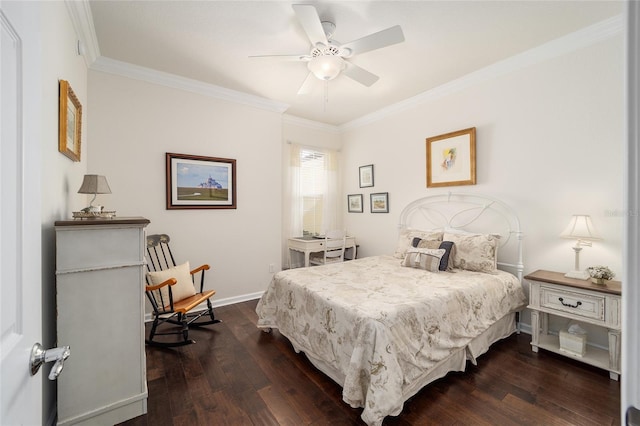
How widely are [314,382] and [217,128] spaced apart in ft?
10.2

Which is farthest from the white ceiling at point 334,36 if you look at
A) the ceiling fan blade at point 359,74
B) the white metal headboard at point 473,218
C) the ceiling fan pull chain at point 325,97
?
the white metal headboard at point 473,218

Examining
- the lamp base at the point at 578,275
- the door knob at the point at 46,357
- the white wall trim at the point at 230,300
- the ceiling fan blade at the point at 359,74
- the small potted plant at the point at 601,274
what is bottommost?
the white wall trim at the point at 230,300

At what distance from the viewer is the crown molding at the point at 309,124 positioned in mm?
4602

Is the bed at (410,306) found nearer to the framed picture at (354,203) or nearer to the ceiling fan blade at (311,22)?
the framed picture at (354,203)

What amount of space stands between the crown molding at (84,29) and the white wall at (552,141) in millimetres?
3629

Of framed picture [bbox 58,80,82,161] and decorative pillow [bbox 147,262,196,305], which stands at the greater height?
framed picture [bbox 58,80,82,161]

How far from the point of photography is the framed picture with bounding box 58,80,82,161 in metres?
1.83

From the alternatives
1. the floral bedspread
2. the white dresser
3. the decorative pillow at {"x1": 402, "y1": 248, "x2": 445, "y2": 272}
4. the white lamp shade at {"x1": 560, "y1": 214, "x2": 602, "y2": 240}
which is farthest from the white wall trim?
the white lamp shade at {"x1": 560, "y1": 214, "x2": 602, "y2": 240}

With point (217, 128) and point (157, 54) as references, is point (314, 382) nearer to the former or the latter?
point (217, 128)

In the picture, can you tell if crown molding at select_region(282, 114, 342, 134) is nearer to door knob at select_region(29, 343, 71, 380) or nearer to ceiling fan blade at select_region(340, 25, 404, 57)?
ceiling fan blade at select_region(340, 25, 404, 57)

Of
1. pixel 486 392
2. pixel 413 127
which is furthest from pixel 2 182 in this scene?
pixel 413 127

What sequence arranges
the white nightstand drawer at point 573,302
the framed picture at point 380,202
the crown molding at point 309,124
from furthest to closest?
the crown molding at point 309,124, the framed picture at point 380,202, the white nightstand drawer at point 573,302

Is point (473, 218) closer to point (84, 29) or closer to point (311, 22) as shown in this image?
point (311, 22)

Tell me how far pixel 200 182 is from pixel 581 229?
3.92 m
